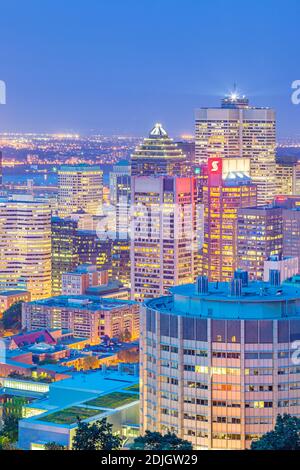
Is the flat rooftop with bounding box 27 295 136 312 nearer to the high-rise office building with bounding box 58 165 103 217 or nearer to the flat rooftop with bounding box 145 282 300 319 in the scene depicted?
the high-rise office building with bounding box 58 165 103 217

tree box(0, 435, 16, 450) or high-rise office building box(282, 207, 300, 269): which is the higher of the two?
high-rise office building box(282, 207, 300, 269)

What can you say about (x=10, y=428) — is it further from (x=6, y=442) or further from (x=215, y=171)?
(x=215, y=171)

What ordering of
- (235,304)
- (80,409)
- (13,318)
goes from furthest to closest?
(13,318) → (80,409) → (235,304)

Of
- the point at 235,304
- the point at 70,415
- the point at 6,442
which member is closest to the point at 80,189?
the point at 70,415

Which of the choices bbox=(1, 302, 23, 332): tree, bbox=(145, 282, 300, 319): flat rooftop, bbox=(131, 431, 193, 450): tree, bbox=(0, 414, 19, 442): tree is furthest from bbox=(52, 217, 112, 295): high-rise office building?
bbox=(131, 431, 193, 450): tree

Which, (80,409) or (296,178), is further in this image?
(296,178)
